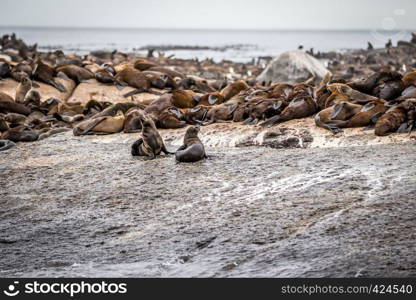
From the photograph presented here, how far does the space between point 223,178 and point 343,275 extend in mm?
3155

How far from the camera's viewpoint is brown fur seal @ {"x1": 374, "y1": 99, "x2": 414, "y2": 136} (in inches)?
309

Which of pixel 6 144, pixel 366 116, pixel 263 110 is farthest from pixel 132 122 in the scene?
pixel 366 116

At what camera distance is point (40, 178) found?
7.30 m

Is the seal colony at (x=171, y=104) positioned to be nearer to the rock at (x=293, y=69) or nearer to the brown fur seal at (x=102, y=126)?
the brown fur seal at (x=102, y=126)

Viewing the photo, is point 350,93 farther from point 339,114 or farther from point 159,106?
point 159,106

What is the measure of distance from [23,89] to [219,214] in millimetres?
10623

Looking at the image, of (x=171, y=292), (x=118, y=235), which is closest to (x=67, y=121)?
(x=118, y=235)

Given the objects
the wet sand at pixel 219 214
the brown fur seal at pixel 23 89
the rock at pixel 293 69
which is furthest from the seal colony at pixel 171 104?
the rock at pixel 293 69

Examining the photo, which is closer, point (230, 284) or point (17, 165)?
point (230, 284)

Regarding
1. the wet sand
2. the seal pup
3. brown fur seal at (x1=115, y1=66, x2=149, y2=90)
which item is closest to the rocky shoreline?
the wet sand

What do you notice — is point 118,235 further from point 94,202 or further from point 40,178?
point 40,178

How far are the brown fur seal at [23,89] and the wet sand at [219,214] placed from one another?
623cm

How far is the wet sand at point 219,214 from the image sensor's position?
4.02m

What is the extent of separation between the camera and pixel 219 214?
529 cm
